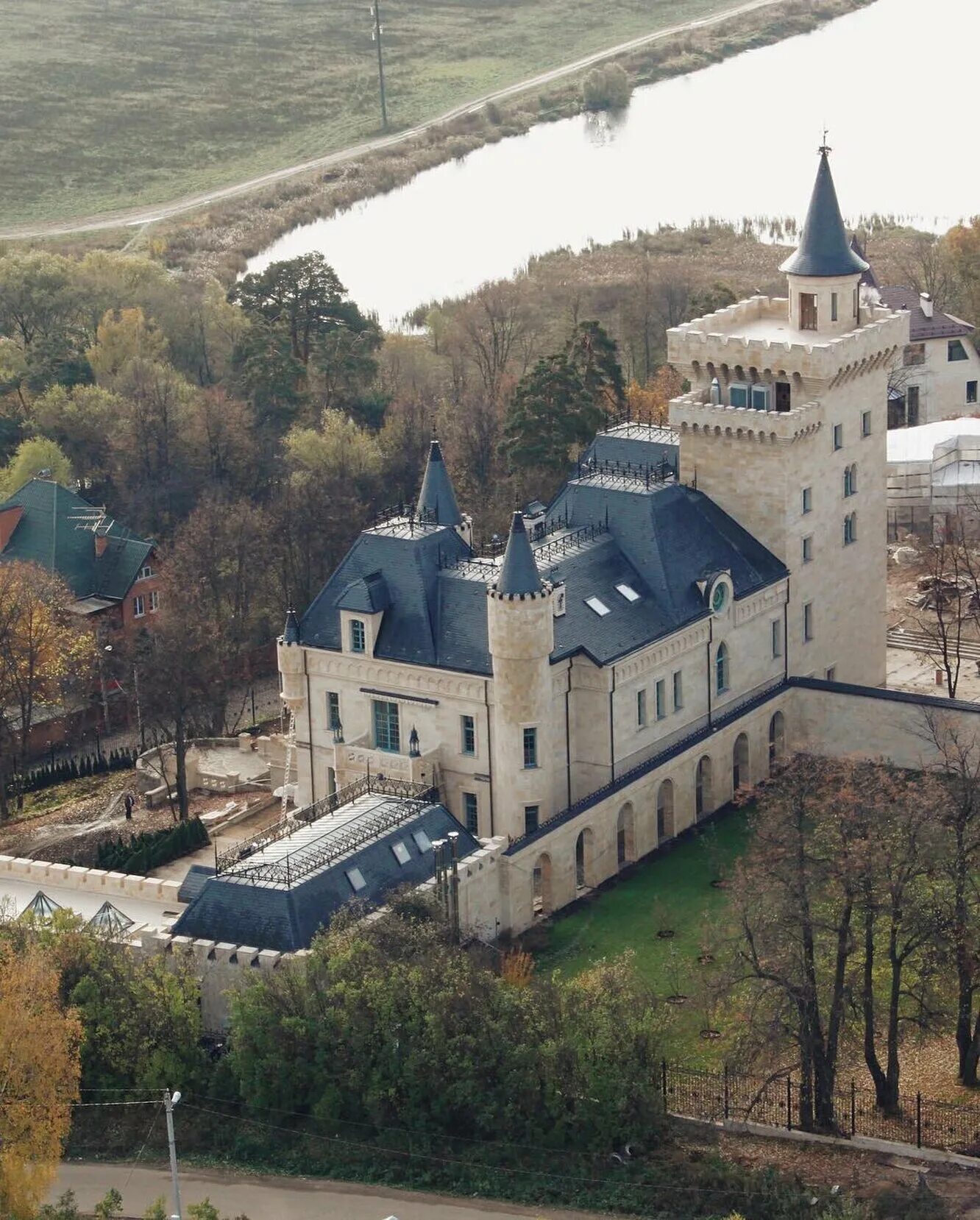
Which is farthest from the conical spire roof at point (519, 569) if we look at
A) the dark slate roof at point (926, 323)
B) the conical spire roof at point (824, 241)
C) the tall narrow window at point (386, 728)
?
the dark slate roof at point (926, 323)

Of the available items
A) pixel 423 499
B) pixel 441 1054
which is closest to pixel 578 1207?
pixel 441 1054

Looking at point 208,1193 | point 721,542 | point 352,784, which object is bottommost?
point 208,1193

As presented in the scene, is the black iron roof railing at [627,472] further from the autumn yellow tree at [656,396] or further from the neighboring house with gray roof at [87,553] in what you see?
the neighboring house with gray roof at [87,553]

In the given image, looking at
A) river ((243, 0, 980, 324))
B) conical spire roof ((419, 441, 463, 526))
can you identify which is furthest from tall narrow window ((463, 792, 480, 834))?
river ((243, 0, 980, 324))

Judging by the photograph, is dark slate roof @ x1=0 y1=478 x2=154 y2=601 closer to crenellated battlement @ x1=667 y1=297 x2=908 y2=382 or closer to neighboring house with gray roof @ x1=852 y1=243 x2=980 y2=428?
crenellated battlement @ x1=667 y1=297 x2=908 y2=382

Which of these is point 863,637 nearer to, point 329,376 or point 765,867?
point 765,867
